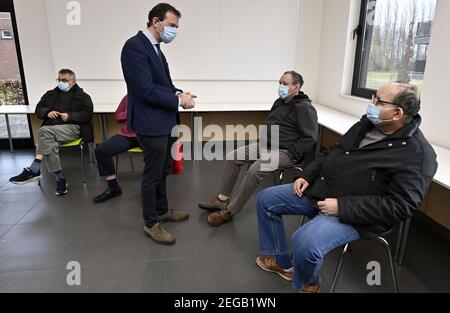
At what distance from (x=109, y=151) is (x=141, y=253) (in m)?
1.13

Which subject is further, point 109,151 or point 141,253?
point 109,151

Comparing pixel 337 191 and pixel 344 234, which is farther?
pixel 337 191

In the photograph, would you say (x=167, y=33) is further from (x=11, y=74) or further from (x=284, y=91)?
(x=11, y=74)

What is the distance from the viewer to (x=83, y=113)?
3.07m

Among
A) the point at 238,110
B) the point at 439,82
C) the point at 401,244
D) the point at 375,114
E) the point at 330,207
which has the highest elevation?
the point at 439,82

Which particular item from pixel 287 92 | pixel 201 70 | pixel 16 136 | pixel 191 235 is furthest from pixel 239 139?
pixel 16 136

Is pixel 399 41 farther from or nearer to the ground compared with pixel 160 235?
farther from the ground

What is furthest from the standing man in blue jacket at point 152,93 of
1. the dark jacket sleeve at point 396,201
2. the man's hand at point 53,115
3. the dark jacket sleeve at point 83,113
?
the man's hand at point 53,115

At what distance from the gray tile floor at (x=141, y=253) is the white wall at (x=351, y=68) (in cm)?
88

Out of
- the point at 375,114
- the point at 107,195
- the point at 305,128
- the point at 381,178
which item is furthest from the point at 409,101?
the point at 107,195

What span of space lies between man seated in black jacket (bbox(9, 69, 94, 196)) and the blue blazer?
4.55ft

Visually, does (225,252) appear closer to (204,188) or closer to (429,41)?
(204,188)

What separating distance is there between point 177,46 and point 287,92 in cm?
222

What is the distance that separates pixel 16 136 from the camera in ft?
14.5
